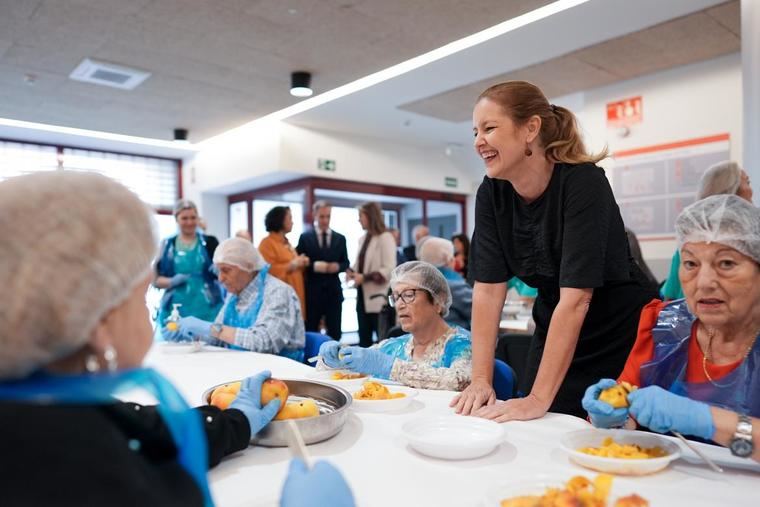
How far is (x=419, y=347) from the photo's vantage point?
228 cm

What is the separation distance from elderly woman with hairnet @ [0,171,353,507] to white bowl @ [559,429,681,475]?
736 millimetres

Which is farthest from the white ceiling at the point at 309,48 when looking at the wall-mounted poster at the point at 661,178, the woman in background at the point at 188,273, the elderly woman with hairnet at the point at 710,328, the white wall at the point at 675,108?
the elderly woman with hairnet at the point at 710,328

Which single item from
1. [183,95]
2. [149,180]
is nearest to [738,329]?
[183,95]

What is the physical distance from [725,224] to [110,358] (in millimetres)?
1342

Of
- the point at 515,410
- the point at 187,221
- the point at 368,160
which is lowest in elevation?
the point at 515,410

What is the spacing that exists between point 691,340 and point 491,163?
724 millimetres

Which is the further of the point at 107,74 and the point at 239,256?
the point at 107,74

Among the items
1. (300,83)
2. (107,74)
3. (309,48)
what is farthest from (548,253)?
(107,74)

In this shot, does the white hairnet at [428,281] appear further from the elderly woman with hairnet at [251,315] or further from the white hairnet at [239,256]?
the white hairnet at [239,256]

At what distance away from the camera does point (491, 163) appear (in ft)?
5.39

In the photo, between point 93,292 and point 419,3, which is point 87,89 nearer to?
point 419,3

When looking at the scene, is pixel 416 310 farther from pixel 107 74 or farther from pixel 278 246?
pixel 107 74

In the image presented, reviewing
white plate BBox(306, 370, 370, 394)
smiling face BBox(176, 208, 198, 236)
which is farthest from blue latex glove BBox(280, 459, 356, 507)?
smiling face BBox(176, 208, 198, 236)

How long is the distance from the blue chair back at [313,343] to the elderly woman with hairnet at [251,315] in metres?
0.03
